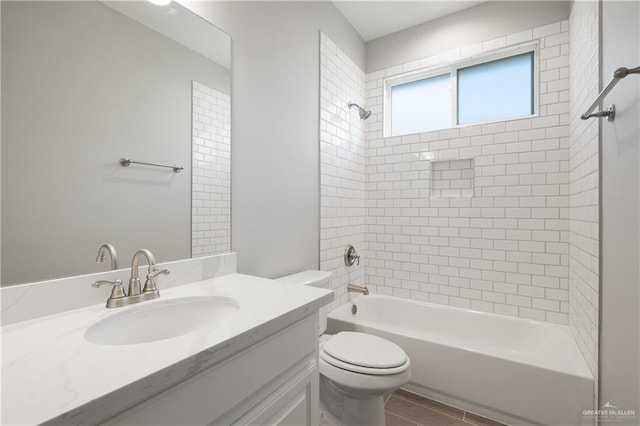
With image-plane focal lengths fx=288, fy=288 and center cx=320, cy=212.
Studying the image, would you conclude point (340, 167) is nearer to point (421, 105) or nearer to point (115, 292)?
point (421, 105)

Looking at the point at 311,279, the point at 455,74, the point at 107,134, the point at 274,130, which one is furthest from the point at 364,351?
the point at 455,74

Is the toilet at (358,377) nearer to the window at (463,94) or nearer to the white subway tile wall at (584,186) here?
the white subway tile wall at (584,186)

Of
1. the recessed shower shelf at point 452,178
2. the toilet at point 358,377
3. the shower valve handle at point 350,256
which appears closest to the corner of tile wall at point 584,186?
the recessed shower shelf at point 452,178

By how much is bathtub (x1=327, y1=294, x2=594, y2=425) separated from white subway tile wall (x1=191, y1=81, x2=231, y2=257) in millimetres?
1273

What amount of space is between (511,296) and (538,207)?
73cm

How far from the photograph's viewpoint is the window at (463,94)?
93.9 inches

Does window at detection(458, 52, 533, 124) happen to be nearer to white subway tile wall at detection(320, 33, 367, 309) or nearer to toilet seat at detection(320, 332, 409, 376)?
white subway tile wall at detection(320, 33, 367, 309)

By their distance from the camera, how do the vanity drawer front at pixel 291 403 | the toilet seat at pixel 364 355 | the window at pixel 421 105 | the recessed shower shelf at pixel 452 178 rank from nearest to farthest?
the vanity drawer front at pixel 291 403 < the toilet seat at pixel 364 355 < the recessed shower shelf at pixel 452 178 < the window at pixel 421 105

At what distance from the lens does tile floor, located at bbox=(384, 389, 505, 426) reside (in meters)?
1.74

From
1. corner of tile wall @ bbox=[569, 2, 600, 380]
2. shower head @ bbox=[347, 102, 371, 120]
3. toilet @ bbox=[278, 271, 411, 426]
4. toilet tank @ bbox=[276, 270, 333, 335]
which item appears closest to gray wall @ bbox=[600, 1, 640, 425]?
corner of tile wall @ bbox=[569, 2, 600, 380]

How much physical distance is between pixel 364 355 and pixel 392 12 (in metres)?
2.72

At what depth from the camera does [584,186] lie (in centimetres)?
167

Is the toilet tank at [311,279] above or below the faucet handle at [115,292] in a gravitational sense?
below

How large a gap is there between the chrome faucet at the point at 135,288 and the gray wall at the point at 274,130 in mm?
532
